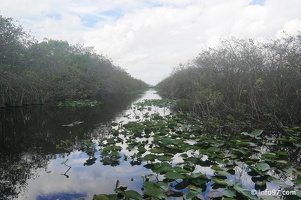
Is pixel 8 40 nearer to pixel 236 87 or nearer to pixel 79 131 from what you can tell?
pixel 79 131

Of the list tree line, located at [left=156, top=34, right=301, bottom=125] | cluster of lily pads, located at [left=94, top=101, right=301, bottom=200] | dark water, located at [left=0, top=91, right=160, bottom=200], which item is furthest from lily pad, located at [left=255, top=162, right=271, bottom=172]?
tree line, located at [left=156, top=34, right=301, bottom=125]

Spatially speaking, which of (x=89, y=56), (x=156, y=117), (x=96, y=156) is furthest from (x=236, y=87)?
(x=89, y=56)

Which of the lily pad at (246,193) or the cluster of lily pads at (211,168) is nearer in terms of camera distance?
the lily pad at (246,193)

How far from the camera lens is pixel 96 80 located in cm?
2630

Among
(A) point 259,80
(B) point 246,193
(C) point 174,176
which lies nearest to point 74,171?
(C) point 174,176

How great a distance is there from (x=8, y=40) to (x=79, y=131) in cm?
712

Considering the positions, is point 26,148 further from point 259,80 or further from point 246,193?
point 259,80

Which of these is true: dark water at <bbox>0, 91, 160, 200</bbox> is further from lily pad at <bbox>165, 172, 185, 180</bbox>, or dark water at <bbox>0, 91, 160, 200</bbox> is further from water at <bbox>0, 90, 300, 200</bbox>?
lily pad at <bbox>165, 172, 185, 180</bbox>

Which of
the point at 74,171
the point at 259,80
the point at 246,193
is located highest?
the point at 259,80

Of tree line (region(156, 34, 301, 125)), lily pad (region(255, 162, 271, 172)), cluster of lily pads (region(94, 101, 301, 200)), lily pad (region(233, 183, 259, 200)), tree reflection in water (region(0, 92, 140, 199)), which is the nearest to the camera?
lily pad (region(233, 183, 259, 200))

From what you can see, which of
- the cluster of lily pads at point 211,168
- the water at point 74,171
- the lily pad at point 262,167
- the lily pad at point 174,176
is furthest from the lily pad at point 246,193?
the lily pad at point 262,167

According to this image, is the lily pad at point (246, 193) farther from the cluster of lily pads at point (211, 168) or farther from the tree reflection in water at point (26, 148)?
the tree reflection in water at point (26, 148)

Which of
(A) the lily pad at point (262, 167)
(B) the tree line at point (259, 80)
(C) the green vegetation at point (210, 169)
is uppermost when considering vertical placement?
(B) the tree line at point (259, 80)

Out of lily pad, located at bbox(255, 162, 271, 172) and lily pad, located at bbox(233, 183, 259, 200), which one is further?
lily pad, located at bbox(255, 162, 271, 172)
